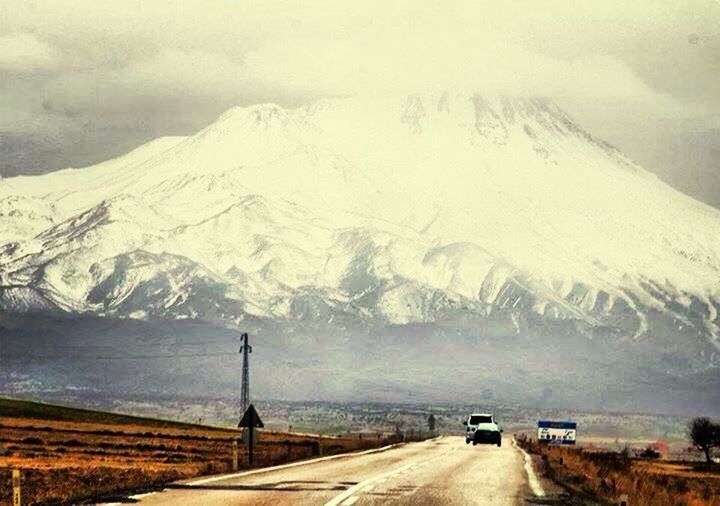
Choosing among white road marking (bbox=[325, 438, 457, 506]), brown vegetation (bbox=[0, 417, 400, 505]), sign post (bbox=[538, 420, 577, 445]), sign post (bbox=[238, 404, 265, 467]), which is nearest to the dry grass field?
brown vegetation (bbox=[0, 417, 400, 505])

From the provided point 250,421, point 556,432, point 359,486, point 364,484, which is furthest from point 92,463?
point 556,432

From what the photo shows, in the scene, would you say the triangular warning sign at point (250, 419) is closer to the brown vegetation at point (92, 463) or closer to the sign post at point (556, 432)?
the brown vegetation at point (92, 463)

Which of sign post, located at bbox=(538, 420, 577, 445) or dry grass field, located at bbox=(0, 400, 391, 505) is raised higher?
sign post, located at bbox=(538, 420, 577, 445)

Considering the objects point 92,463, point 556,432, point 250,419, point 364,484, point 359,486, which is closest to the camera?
point 359,486

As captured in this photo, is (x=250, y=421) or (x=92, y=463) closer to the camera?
(x=250, y=421)

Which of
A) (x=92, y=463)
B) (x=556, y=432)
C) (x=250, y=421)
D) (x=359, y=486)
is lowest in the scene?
(x=359, y=486)

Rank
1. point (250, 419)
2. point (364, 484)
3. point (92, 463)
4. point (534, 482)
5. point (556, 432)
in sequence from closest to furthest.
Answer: point (364, 484), point (534, 482), point (250, 419), point (92, 463), point (556, 432)

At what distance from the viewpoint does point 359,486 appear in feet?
168

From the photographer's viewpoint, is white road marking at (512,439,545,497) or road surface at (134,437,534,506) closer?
road surface at (134,437,534,506)

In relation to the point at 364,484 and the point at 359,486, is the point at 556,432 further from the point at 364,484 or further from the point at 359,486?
the point at 359,486

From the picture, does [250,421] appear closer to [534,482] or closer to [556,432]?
[534,482]

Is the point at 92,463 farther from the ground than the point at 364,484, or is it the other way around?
the point at 92,463

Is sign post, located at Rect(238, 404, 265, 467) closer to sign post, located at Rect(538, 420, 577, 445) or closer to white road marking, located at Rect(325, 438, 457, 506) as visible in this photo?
white road marking, located at Rect(325, 438, 457, 506)

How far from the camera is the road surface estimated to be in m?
44.2
